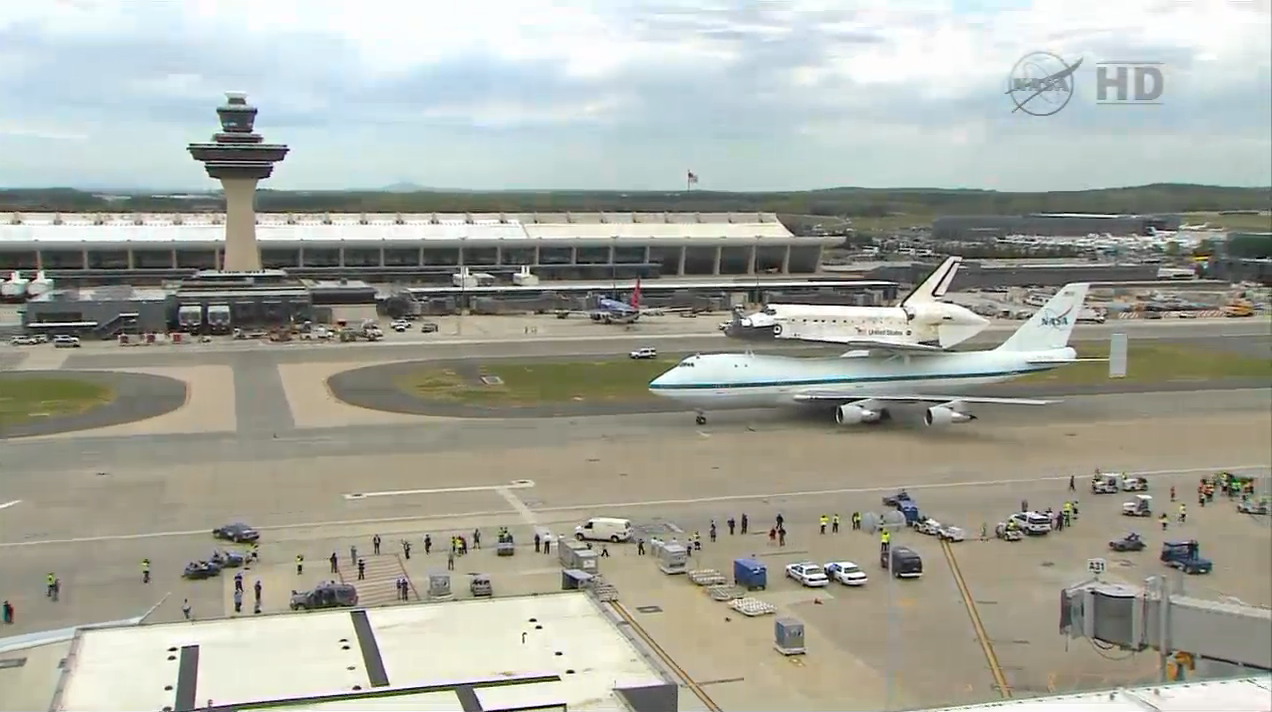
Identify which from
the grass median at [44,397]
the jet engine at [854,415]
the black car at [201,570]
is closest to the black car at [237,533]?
the black car at [201,570]

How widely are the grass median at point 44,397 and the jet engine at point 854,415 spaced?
14.3 meters

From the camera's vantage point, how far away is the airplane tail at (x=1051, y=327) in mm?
26578

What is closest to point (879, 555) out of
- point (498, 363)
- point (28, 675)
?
point (28, 675)

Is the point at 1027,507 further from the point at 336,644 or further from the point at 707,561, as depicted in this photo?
the point at 336,644

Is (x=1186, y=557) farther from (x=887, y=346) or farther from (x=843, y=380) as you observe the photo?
(x=887, y=346)

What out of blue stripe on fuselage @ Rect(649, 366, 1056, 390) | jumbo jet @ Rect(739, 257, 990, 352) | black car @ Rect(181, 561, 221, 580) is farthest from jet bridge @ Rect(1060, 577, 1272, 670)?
jumbo jet @ Rect(739, 257, 990, 352)

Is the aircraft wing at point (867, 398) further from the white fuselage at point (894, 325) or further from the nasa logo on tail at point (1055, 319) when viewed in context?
the nasa logo on tail at point (1055, 319)

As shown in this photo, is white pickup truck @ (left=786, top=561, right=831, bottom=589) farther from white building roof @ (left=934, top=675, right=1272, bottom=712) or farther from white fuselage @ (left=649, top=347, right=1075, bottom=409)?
white fuselage @ (left=649, top=347, right=1075, bottom=409)

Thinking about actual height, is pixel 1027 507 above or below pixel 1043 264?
below

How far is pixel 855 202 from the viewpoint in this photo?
89.5ft

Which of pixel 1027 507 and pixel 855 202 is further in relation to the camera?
pixel 855 202

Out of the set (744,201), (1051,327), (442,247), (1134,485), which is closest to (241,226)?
(442,247)

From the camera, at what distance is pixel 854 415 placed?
80.4 feet

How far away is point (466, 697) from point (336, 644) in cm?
163
